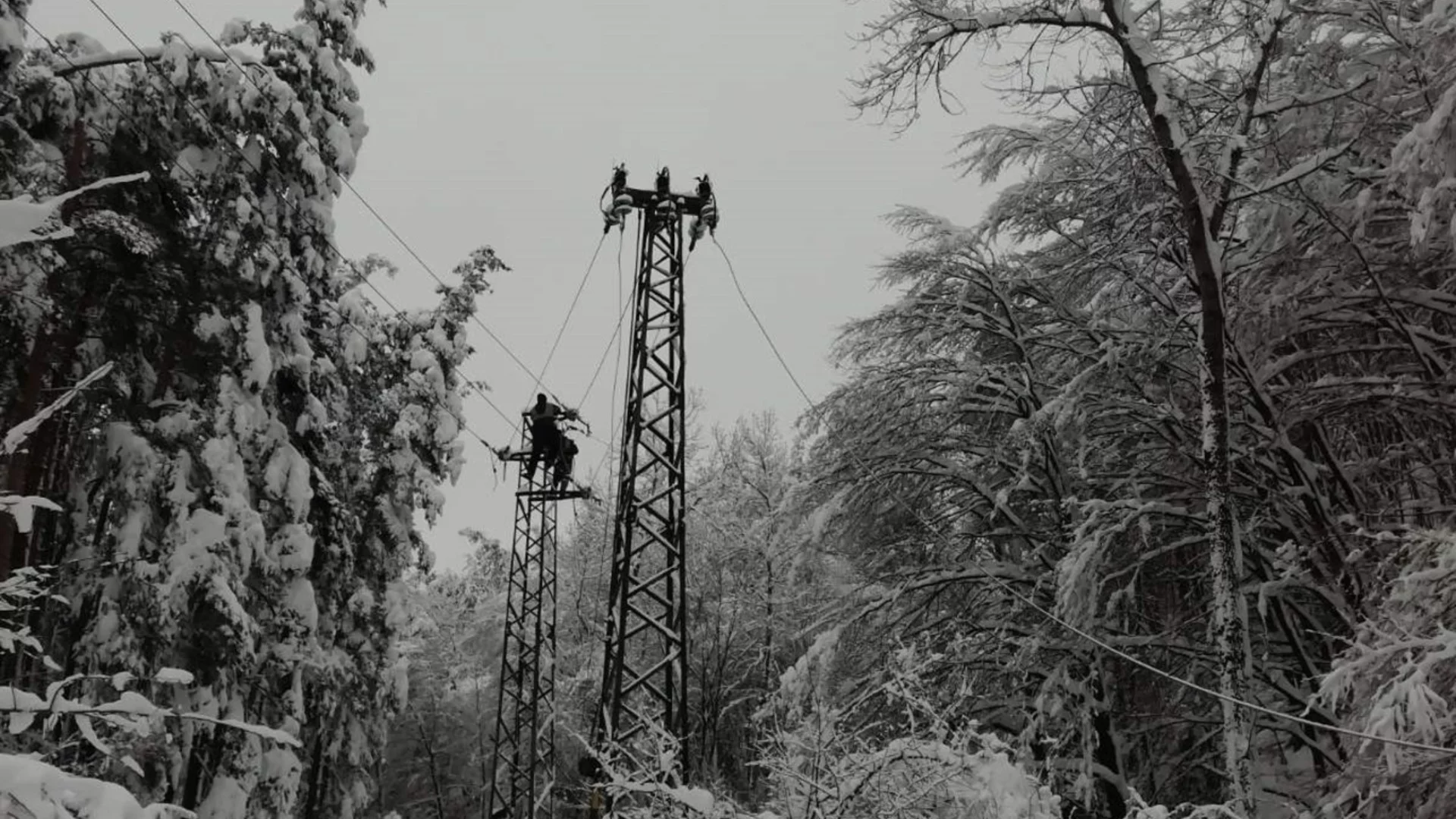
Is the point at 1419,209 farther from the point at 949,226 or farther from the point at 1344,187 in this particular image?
the point at 949,226

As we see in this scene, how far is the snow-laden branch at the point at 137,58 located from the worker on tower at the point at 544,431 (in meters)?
5.70

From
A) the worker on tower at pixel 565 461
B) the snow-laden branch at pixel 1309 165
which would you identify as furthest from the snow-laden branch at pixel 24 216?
the worker on tower at pixel 565 461

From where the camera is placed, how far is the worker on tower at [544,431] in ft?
44.6

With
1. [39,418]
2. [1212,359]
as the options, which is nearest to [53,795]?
[39,418]

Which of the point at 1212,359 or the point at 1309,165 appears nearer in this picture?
the point at 1309,165

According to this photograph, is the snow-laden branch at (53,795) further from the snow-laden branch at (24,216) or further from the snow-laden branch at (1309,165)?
the snow-laden branch at (1309,165)

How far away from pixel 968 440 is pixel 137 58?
1021 cm

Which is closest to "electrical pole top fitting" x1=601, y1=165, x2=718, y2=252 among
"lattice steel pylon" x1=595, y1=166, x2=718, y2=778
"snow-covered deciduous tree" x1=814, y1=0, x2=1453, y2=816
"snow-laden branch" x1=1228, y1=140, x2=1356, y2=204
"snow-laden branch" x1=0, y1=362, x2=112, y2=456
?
"lattice steel pylon" x1=595, y1=166, x2=718, y2=778

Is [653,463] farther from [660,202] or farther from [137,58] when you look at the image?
[137,58]

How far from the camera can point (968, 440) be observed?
12.0m

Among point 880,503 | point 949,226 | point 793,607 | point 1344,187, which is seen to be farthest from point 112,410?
point 793,607

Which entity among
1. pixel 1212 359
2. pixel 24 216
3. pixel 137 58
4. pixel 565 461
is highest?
pixel 137 58

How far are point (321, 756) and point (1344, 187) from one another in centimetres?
1375

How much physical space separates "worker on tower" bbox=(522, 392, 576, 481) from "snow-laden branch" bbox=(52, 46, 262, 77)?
570cm
